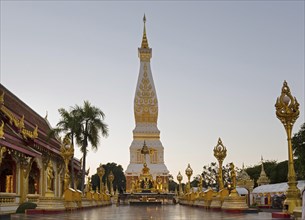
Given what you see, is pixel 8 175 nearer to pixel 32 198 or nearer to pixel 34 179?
pixel 32 198

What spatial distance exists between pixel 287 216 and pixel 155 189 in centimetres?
3655

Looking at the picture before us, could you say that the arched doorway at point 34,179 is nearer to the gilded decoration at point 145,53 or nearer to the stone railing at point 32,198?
the stone railing at point 32,198

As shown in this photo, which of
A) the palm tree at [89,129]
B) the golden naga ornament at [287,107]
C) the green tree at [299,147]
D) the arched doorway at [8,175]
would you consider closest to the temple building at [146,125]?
the green tree at [299,147]

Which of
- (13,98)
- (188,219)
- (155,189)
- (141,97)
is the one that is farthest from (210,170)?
(188,219)

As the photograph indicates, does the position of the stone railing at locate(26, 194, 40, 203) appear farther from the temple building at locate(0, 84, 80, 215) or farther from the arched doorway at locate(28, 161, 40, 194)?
the arched doorway at locate(28, 161, 40, 194)

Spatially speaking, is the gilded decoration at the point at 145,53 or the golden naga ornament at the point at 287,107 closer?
the golden naga ornament at the point at 287,107

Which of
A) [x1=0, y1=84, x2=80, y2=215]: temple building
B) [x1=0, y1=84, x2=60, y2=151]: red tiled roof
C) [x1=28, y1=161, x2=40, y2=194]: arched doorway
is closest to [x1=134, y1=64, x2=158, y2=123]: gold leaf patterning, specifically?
[x1=0, y1=84, x2=60, y2=151]: red tiled roof

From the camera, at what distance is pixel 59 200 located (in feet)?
79.0

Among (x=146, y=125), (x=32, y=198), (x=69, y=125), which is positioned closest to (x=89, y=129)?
(x=69, y=125)

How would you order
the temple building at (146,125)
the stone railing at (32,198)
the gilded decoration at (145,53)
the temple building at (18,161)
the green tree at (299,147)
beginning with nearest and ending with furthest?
1. the temple building at (18,161)
2. the stone railing at (32,198)
3. the green tree at (299,147)
4. the temple building at (146,125)
5. the gilded decoration at (145,53)

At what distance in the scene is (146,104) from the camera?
76.6 meters

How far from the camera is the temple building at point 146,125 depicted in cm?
7181

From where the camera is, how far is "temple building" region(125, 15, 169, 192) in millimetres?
71812

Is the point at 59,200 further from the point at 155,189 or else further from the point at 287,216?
the point at 155,189
